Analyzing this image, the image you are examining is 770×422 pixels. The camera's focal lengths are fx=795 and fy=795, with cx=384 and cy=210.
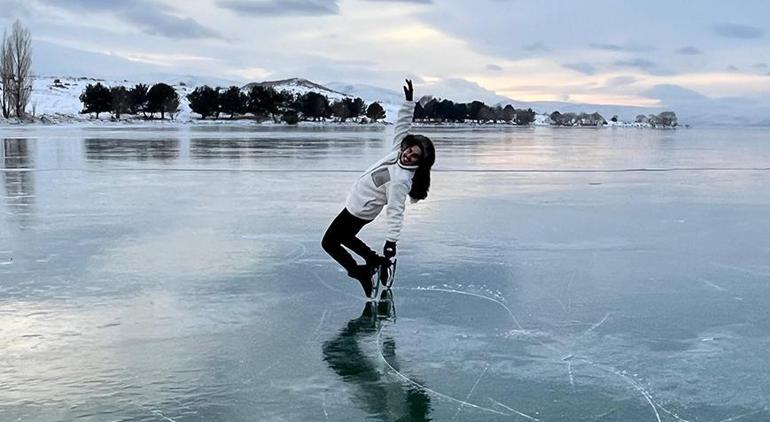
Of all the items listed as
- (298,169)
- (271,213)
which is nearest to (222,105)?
(298,169)

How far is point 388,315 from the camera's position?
5086 millimetres

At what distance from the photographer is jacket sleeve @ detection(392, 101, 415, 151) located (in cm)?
572

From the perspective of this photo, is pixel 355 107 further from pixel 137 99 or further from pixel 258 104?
pixel 137 99

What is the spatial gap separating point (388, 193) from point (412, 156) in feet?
1.07

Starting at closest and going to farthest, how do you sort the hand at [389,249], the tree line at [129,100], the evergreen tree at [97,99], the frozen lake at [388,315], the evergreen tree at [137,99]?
the frozen lake at [388,315], the hand at [389,249], the evergreen tree at [97,99], the tree line at [129,100], the evergreen tree at [137,99]

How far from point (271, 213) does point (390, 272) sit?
4052 mm

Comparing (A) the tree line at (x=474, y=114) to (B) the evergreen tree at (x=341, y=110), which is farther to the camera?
(A) the tree line at (x=474, y=114)

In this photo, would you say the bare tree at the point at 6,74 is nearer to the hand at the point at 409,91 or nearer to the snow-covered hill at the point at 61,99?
the snow-covered hill at the point at 61,99

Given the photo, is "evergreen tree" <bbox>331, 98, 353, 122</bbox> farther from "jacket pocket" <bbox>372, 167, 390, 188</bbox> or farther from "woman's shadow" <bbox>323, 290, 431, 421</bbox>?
"woman's shadow" <bbox>323, 290, 431, 421</bbox>

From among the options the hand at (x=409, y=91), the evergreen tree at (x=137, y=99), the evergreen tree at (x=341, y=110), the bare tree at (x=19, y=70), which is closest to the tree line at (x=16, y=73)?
the bare tree at (x=19, y=70)

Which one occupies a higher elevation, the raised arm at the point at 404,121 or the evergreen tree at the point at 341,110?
the raised arm at the point at 404,121

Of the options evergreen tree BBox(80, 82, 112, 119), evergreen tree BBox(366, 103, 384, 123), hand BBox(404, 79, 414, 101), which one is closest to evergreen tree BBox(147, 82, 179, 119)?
evergreen tree BBox(80, 82, 112, 119)

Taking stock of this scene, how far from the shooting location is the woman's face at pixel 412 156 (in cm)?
529

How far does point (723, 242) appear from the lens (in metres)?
7.79
